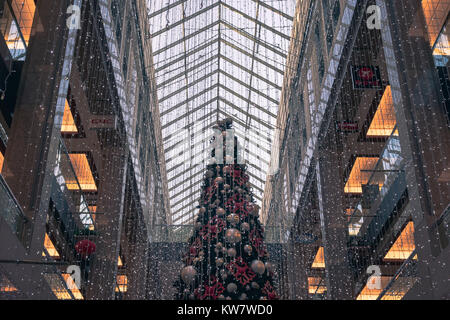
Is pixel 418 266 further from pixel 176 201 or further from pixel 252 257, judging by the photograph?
pixel 176 201

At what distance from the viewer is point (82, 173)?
1466cm

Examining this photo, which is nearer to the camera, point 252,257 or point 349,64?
point 252,257

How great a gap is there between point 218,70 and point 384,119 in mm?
4272

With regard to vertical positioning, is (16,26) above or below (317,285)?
above

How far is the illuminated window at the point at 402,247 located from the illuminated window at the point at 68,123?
756 cm

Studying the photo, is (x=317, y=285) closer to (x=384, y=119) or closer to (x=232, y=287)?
(x=384, y=119)

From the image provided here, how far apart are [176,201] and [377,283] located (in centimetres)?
701

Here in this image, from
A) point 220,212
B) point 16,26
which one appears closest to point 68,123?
point 16,26

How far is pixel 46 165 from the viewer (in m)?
6.44

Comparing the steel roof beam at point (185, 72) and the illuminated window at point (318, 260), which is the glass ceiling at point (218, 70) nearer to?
the steel roof beam at point (185, 72)

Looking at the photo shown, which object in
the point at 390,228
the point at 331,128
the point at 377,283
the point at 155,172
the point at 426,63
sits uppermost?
the point at 155,172

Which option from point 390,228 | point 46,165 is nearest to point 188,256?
point 46,165

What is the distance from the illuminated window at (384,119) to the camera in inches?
469

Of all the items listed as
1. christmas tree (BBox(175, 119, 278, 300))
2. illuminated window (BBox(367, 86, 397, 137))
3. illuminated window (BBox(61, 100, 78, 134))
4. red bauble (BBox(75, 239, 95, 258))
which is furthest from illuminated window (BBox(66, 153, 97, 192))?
illuminated window (BBox(367, 86, 397, 137))
